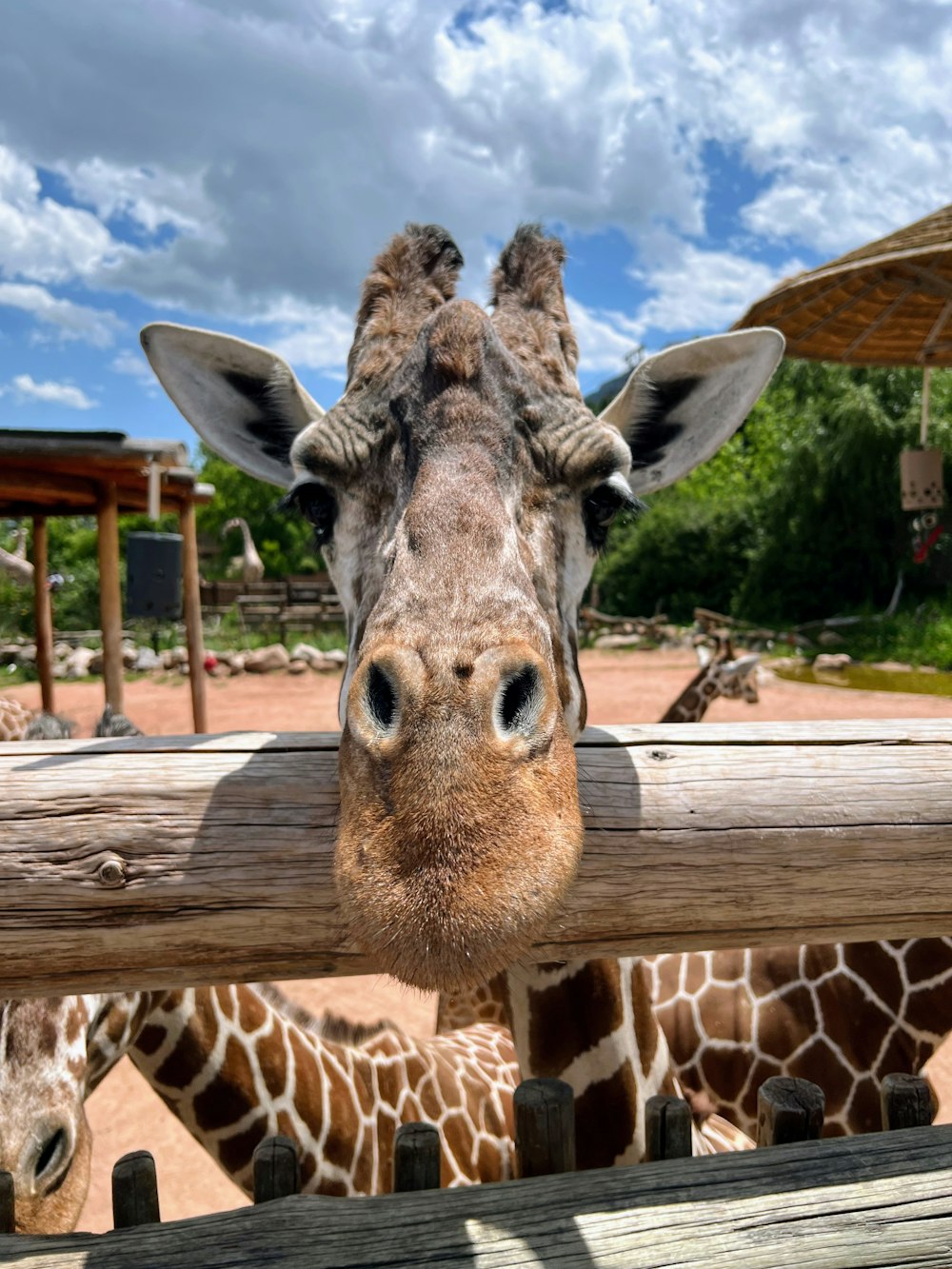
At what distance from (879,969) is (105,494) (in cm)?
724

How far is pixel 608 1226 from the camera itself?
56.7 inches

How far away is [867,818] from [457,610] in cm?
84

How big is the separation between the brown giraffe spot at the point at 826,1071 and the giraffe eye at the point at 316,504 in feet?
8.06

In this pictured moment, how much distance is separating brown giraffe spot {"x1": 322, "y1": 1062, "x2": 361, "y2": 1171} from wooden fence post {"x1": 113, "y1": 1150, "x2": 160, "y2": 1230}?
964mm

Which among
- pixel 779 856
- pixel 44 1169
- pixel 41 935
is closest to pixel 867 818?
pixel 779 856

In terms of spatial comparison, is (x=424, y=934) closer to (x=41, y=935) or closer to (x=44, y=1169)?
(x=41, y=935)

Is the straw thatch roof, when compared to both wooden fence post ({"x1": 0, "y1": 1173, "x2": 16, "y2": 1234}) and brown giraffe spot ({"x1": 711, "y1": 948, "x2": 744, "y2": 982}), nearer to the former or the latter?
brown giraffe spot ({"x1": 711, "y1": 948, "x2": 744, "y2": 982})

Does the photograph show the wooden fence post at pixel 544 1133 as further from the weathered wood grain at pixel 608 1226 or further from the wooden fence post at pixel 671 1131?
the wooden fence post at pixel 671 1131

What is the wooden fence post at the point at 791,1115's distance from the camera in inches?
65.4

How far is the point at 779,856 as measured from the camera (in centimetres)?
151

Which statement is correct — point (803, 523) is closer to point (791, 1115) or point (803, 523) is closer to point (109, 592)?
point (109, 592)

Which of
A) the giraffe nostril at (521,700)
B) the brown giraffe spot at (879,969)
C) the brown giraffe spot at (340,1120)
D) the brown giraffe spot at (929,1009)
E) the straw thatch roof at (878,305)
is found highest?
the straw thatch roof at (878,305)

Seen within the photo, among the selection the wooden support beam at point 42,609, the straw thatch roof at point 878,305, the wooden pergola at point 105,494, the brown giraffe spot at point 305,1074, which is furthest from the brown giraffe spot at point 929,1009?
the wooden support beam at point 42,609

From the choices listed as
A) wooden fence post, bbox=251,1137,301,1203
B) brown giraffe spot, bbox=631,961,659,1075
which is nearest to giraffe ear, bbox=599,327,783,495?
brown giraffe spot, bbox=631,961,659,1075
